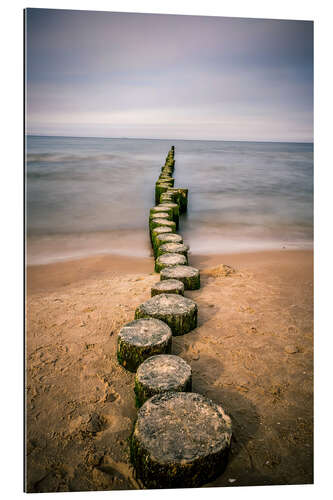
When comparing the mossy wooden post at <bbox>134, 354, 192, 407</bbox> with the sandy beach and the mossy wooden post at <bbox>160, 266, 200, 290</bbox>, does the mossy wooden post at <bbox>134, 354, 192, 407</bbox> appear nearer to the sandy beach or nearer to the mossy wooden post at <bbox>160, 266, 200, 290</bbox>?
the sandy beach

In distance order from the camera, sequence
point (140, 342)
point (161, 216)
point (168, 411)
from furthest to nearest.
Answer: point (161, 216) < point (140, 342) < point (168, 411)

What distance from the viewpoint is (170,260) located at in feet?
12.9

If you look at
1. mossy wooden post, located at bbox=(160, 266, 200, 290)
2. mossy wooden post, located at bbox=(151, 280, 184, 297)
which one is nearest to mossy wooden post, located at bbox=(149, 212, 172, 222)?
mossy wooden post, located at bbox=(160, 266, 200, 290)

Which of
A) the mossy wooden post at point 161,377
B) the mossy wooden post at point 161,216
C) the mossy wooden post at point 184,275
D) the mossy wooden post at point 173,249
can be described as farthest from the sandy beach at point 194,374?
the mossy wooden post at point 161,216

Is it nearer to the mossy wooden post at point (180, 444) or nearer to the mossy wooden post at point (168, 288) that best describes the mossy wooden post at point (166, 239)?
the mossy wooden post at point (168, 288)

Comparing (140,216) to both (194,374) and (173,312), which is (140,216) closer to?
(173,312)

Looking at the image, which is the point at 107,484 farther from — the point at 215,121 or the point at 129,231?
the point at 129,231

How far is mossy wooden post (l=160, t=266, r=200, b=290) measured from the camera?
139 inches

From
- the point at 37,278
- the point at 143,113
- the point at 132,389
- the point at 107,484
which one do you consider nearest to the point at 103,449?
the point at 107,484

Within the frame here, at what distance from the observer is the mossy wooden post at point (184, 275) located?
3.52 metres

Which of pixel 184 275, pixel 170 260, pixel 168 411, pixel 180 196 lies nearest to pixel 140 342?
pixel 168 411

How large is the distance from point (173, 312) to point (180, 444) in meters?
1.26

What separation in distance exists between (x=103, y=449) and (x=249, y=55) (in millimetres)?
3406

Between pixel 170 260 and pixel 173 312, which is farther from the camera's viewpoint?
pixel 170 260
